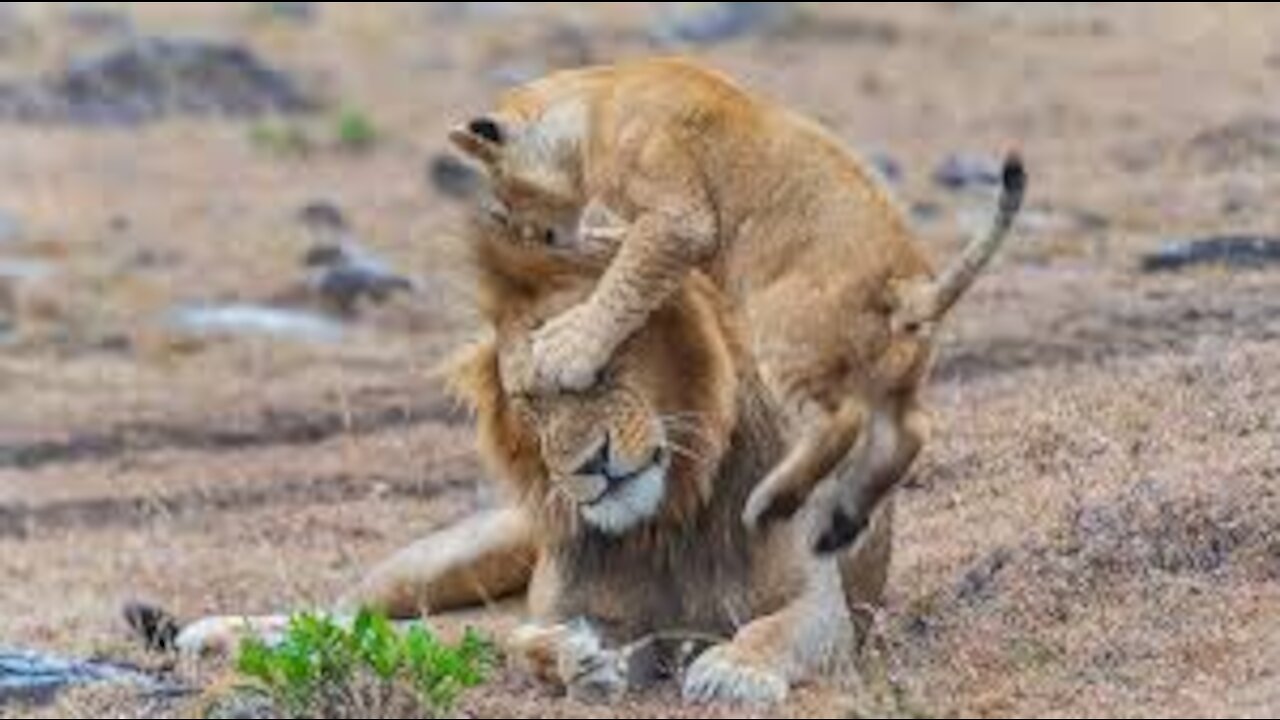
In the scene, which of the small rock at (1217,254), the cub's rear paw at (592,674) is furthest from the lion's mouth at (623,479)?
the small rock at (1217,254)

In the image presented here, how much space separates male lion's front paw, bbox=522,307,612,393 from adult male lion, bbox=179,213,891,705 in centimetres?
4

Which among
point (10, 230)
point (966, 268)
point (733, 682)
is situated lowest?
point (10, 230)

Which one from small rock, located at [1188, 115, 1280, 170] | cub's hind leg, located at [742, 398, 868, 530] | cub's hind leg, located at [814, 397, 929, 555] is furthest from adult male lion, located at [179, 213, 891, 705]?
small rock, located at [1188, 115, 1280, 170]

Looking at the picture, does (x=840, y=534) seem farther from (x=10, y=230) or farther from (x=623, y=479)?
(x=10, y=230)

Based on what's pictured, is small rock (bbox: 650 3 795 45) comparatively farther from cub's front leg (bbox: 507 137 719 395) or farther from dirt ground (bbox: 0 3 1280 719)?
cub's front leg (bbox: 507 137 719 395)

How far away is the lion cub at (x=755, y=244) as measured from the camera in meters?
5.88

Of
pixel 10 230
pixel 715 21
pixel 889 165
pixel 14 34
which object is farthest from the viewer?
pixel 715 21

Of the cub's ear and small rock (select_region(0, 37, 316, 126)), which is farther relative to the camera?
small rock (select_region(0, 37, 316, 126))

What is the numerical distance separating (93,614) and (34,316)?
804 cm

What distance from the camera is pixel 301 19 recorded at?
28906mm

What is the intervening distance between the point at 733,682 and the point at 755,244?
2.81 ft

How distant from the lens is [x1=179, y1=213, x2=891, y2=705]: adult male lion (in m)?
6.04

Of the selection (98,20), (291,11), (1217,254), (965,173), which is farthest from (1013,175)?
(291,11)

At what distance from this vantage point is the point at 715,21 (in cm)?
2778
